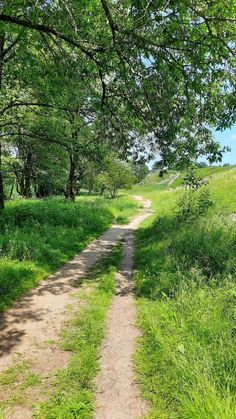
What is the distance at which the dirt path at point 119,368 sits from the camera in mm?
4559

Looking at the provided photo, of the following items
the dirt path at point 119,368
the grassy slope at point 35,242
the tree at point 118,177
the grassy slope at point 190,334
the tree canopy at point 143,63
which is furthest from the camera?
the tree at point 118,177

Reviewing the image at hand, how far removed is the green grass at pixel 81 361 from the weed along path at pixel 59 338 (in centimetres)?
14

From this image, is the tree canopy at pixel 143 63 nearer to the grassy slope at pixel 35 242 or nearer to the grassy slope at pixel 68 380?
the grassy slope at pixel 35 242

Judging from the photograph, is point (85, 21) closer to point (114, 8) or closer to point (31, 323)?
point (114, 8)

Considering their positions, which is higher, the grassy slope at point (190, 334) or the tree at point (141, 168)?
the tree at point (141, 168)

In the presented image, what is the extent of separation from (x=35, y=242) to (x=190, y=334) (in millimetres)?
7697

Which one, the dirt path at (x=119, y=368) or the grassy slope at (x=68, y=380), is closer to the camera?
the grassy slope at (x=68, y=380)

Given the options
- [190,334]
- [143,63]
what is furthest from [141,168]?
[190,334]

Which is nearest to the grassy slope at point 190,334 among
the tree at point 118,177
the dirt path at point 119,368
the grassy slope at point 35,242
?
the dirt path at point 119,368

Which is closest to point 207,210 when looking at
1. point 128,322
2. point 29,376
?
point 128,322

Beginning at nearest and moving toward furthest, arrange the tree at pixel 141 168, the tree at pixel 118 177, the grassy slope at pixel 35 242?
the grassy slope at pixel 35 242
the tree at pixel 141 168
the tree at pixel 118 177

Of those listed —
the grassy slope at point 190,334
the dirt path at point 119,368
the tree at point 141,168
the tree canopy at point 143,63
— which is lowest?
the dirt path at point 119,368

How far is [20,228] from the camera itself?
14.0 metres

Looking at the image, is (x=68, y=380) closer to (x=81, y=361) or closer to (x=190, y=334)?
(x=81, y=361)
